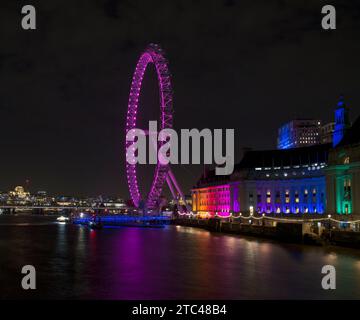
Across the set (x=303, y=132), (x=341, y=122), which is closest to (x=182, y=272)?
(x=341, y=122)

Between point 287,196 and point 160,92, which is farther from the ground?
point 160,92

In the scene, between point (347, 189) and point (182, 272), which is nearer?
point (182, 272)

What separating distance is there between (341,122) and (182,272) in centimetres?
5643

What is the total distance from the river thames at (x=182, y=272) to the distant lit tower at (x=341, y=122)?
34.2 meters

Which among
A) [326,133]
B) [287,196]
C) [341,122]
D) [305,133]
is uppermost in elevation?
[305,133]

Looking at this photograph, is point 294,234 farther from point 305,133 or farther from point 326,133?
point 305,133

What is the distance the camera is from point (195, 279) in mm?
33062

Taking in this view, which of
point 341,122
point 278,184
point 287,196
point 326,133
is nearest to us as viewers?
point 341,122

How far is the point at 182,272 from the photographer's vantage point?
36344 millimetres

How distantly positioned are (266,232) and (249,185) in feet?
146

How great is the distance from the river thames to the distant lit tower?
1347 inches

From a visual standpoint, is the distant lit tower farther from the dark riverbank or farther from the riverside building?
the dark riverbank
